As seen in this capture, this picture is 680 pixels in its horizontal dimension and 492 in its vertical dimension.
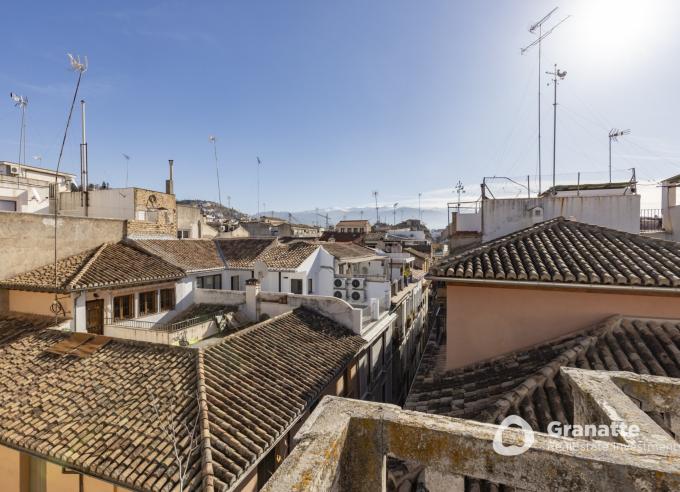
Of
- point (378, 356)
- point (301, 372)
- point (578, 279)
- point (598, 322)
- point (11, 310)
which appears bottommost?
point (378, 356)

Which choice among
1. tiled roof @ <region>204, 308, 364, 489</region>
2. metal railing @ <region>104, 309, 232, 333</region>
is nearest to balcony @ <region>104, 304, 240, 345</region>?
metal railing @ <region>104, 309, 232, 333</region>

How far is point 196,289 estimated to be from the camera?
19.2 m

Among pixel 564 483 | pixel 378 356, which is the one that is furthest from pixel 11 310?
pixel 564 483

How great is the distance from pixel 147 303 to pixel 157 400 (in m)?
9.47

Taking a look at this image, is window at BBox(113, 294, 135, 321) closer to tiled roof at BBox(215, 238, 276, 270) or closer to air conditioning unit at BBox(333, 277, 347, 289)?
tiled roof at BBox(215, 238, 276, 270)

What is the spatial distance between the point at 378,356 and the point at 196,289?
10.5m

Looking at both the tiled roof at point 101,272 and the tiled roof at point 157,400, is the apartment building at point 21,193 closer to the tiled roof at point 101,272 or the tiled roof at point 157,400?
the tiled roof at point 101,272

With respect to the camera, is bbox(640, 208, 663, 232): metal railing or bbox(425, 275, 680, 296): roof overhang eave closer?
bbox(425, 275, 680, 296): roof overhang eave

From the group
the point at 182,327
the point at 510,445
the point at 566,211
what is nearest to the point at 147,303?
the point at 182,327

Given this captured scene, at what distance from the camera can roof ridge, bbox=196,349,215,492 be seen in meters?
6.00

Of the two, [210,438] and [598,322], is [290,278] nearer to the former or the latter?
[210,438]

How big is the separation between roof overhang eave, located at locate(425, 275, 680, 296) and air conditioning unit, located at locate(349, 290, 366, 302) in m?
14.1

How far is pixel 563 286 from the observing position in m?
6.75

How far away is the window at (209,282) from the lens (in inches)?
803
